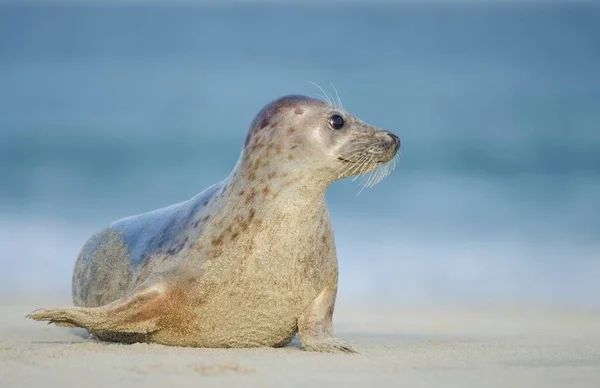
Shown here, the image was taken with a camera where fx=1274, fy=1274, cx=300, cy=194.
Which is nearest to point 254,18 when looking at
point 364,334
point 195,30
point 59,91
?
point 195,30

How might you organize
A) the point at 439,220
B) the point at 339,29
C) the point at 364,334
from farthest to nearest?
the point at 339,29 → the point at 439,220 → the point at 364,334

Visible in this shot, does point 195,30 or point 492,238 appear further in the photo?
point 195,30

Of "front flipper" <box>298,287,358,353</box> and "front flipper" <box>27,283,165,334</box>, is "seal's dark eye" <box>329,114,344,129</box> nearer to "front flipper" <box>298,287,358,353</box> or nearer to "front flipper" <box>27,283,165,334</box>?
"front flipper" <box>298,287,358,353</box>

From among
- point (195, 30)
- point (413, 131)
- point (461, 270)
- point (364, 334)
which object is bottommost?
point (364, 334)

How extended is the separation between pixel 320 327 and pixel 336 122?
1144 mm

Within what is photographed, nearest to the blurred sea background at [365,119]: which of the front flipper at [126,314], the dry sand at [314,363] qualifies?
the dry sand at [314,363]

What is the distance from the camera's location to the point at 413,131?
27406 millimetres

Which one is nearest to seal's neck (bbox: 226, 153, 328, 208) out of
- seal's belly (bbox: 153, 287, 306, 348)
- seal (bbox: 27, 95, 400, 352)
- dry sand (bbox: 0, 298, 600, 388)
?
seal (bbox: 27, 95, 400, 352)

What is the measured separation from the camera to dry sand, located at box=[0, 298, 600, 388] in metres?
5.57

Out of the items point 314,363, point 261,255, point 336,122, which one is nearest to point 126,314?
point 261,255

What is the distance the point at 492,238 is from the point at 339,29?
21506 millimetres

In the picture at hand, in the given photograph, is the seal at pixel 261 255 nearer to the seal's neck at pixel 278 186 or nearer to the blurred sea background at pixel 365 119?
the seal's neck at pixel 278 186

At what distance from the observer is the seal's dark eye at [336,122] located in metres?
7.11

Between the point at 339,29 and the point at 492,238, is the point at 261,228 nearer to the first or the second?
the point at 492,238
